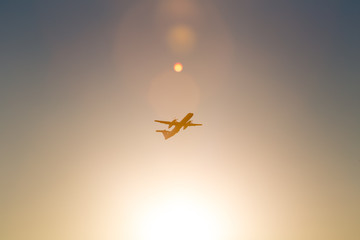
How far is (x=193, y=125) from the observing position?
6144 centimetres

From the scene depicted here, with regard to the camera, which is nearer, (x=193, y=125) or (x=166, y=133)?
(x=193, y=125)

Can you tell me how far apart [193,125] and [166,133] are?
38.7 ft

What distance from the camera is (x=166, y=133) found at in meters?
70.2
